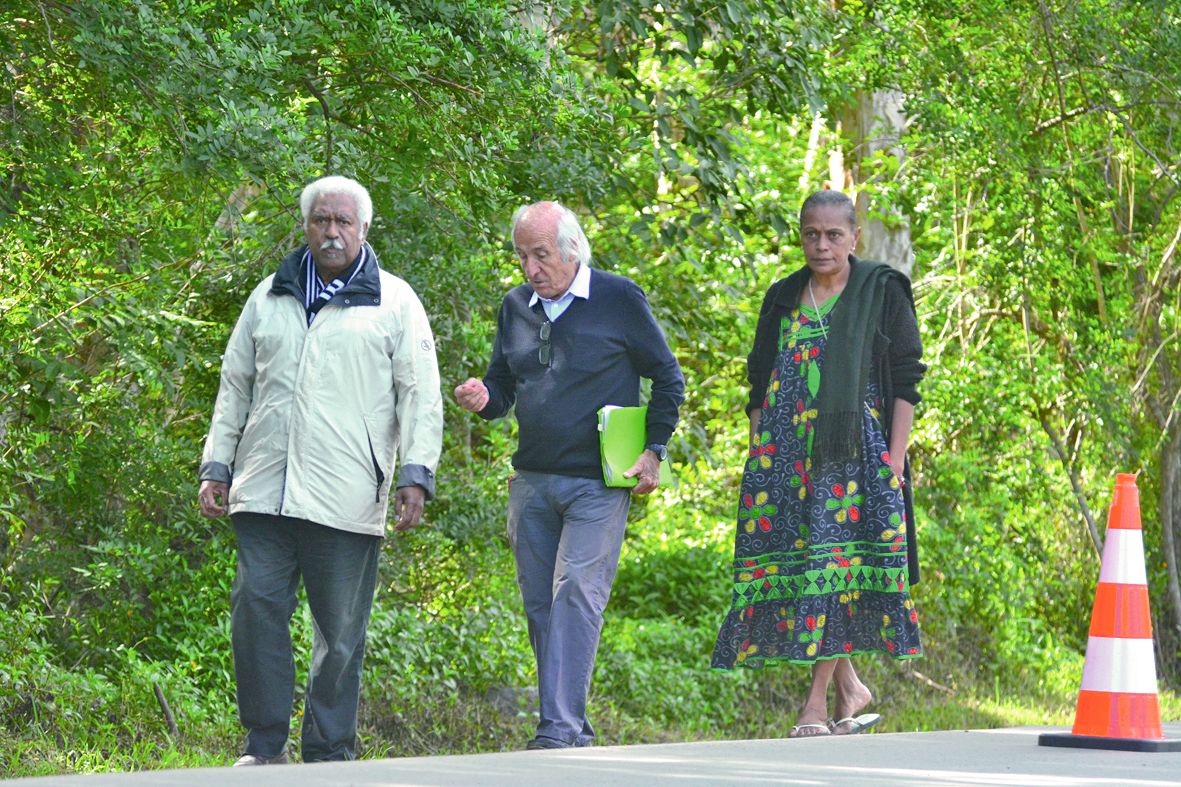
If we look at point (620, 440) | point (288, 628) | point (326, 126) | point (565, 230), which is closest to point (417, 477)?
point (288, 628)

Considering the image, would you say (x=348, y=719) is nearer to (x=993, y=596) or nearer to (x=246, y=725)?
(x=246, y=725)

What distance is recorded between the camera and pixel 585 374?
22.2 feet

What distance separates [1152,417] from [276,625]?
394 inches

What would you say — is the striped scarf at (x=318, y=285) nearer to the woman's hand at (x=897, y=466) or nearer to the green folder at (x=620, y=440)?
the green folder at (x=620, y=440)

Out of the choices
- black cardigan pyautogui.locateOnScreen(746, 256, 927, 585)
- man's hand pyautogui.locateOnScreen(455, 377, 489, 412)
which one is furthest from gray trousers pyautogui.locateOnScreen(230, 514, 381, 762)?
black cardigan pyautogui.locateOnScreen(746, 256, 927, 585)

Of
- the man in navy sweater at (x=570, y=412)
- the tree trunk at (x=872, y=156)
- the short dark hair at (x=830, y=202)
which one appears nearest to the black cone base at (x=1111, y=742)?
the man in navy sweater at (x=570, y=412)

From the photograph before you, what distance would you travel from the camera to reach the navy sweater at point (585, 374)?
6719 millimetres

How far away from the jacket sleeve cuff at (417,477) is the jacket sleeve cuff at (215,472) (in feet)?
2.02

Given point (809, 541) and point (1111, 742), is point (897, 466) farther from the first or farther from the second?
point (1111, 742)

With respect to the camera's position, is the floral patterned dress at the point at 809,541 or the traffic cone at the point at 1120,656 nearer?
the traffic cone at the point at 1120,656

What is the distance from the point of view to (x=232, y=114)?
6.72 meters

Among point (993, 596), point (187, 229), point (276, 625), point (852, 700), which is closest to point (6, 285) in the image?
point (187, 229)

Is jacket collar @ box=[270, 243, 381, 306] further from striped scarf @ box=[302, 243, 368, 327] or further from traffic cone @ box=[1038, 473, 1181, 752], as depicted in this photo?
traffic cone @ box=[1038, 473, 1181, 752]

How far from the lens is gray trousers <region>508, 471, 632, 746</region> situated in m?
6.49
